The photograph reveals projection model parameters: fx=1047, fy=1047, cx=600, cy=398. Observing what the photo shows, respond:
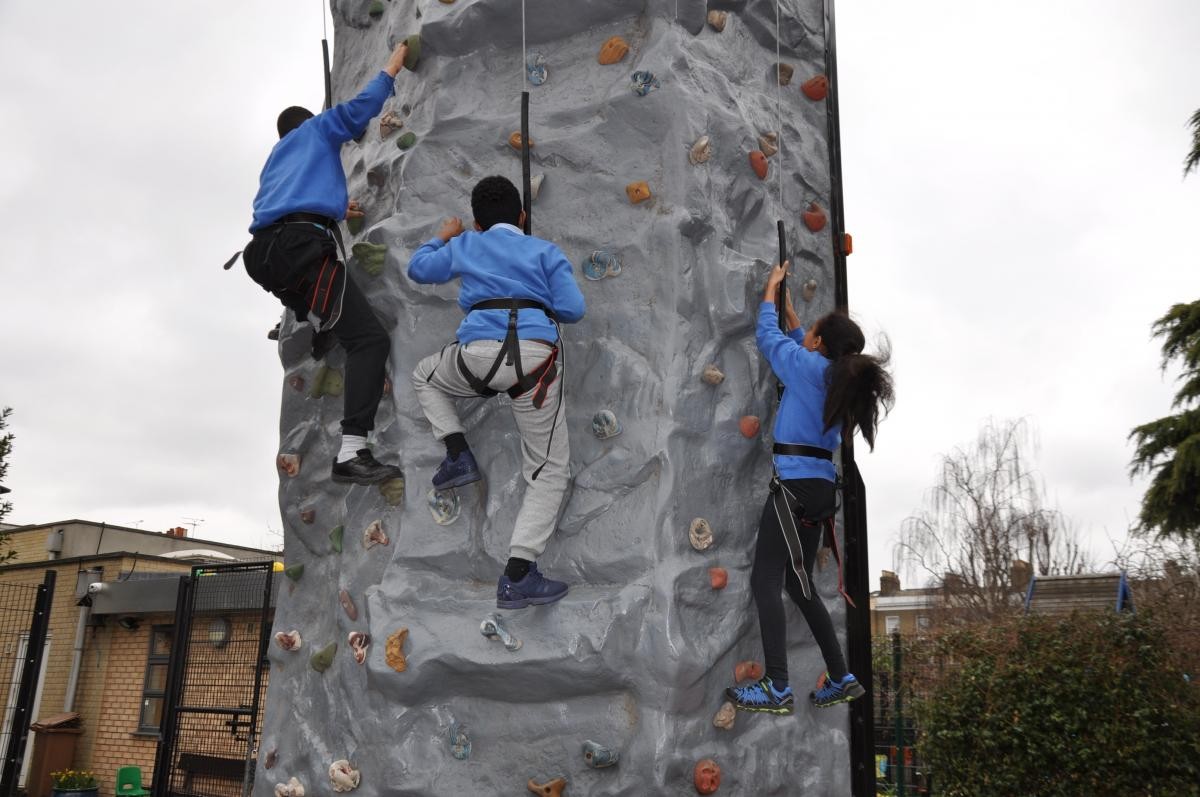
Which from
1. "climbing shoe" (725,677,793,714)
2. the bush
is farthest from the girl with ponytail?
the bush

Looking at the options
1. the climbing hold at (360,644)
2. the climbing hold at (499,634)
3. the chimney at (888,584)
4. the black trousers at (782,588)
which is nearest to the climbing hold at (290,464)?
the climbing hold at (360,644)

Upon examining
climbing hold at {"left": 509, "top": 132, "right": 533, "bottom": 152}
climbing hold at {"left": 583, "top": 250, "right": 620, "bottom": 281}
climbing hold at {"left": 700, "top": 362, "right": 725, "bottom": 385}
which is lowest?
climbing hold at {"left": 700, "top": 362, "right": 725, "bottom": 385}

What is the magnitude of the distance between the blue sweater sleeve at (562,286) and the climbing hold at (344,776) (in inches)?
75.9

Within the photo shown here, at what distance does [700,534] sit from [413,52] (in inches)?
99.3

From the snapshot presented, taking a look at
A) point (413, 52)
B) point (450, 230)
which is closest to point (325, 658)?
point (450, 230)

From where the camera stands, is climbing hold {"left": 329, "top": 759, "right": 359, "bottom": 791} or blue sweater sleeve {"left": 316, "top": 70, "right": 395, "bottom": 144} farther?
blue sweater sleeve {"left": 316, "top": 70, "right": 395, "bottom": 144}

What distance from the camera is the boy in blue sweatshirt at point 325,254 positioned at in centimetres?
419

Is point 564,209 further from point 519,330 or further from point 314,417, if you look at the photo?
point 314,417

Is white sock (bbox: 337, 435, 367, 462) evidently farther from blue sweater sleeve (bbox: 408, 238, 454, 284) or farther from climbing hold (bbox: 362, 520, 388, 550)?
blue sweater sleeve (bbox: 408, 238, 454, 284)

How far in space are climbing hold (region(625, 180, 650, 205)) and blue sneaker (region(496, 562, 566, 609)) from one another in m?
1.52

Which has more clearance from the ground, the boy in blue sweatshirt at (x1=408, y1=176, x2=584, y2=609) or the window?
the boy in blue sweatshirt at (x1=408, y1=176, x2=584, y2=609)

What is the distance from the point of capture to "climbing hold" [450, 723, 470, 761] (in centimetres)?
385

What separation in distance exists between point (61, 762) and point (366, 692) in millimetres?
11315

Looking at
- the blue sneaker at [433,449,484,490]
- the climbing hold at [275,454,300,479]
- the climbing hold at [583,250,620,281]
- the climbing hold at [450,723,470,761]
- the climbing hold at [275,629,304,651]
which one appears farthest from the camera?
the climbing hold at [275,454,300,479]
